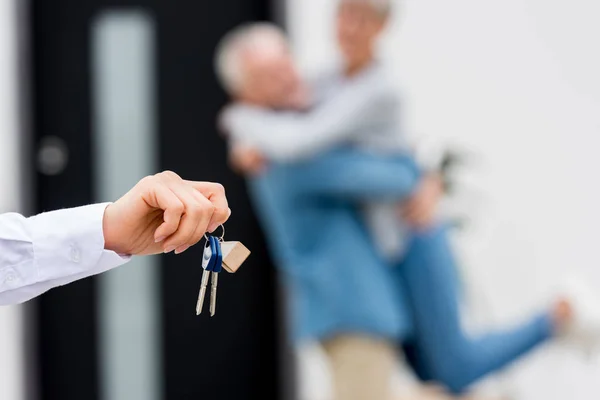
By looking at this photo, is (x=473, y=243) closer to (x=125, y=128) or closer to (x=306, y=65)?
(x=306, y=65)

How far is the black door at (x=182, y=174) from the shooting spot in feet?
10.5

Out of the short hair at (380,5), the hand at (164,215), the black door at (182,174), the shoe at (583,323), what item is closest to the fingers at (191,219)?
the hand at (164,215)

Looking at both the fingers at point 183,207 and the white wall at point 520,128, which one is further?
the white wall at point 520,128

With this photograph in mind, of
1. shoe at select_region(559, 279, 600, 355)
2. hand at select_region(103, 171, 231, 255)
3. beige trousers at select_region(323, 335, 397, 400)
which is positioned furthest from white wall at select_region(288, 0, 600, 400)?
hand at select_region(103, 171, 231, 255)

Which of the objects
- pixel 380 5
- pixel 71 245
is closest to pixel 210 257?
pixel 71 245

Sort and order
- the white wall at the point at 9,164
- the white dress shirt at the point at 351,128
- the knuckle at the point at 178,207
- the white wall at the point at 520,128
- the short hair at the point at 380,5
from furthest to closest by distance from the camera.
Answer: the white wall at the point at 9,164 < the white wall at the point at 520,128 < the short hair at the point at 380,5 < the white dress shirt at the point at 351,128 < the knuckle at the point at 178,207

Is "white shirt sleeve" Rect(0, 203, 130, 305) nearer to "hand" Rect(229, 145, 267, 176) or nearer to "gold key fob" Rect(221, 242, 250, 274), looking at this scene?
"gold key fob" Rect(221, 242, 250, 274)

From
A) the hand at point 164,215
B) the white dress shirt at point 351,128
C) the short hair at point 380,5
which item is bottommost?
the white dress shirt at point 351,128

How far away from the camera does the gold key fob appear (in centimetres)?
92

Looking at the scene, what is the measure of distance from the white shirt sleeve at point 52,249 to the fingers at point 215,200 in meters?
0.11

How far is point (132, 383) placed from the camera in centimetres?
321

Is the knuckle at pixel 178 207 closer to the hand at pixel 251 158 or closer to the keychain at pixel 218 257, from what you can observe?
the keychain at pixel 218 257

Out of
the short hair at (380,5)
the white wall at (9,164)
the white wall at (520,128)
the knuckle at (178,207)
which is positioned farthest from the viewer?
the white wall at (9,164)

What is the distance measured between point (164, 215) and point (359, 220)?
1232 millimetres
